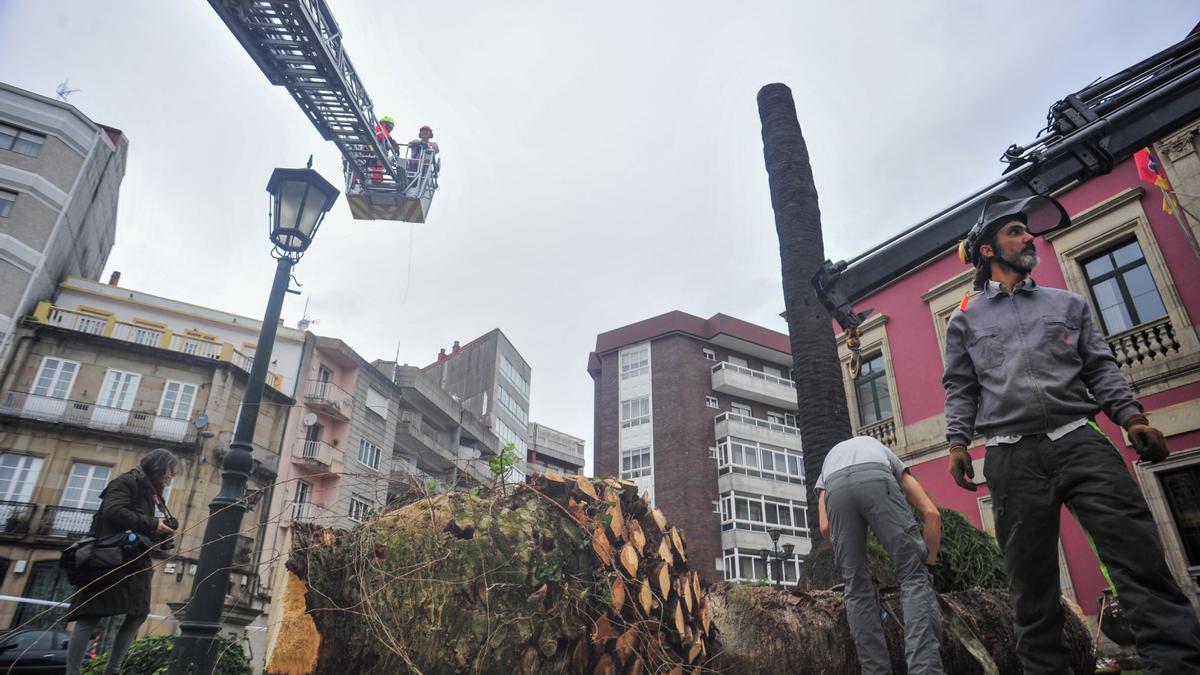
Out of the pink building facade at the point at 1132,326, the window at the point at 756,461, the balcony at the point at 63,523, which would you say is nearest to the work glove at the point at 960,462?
the pink building facade at the point at 1132,326

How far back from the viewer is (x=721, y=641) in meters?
3.50

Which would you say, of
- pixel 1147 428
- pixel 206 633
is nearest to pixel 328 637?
pixel 206 633

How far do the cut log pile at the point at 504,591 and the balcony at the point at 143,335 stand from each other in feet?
85.1

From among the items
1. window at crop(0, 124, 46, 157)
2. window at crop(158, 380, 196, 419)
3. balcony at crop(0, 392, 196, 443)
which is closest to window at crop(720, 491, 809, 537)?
balcony at crop(0, 392, 196, 443)

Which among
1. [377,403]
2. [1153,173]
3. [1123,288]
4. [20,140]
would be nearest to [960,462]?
[1123,288]

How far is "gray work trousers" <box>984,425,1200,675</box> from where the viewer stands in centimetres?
218

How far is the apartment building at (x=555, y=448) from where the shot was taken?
169 feet

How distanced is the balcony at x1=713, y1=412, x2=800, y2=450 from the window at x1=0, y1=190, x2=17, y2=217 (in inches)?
1343

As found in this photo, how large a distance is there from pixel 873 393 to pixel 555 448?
3833 cm

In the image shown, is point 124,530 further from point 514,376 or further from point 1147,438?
point 514,376

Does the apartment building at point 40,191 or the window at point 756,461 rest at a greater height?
the apartment building at point 40,191

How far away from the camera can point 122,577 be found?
3877 millimetres

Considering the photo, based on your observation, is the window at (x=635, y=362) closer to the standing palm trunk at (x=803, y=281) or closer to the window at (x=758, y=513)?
the window at (x=758, y=513)

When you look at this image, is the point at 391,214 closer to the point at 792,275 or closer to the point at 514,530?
the point at 792,275
